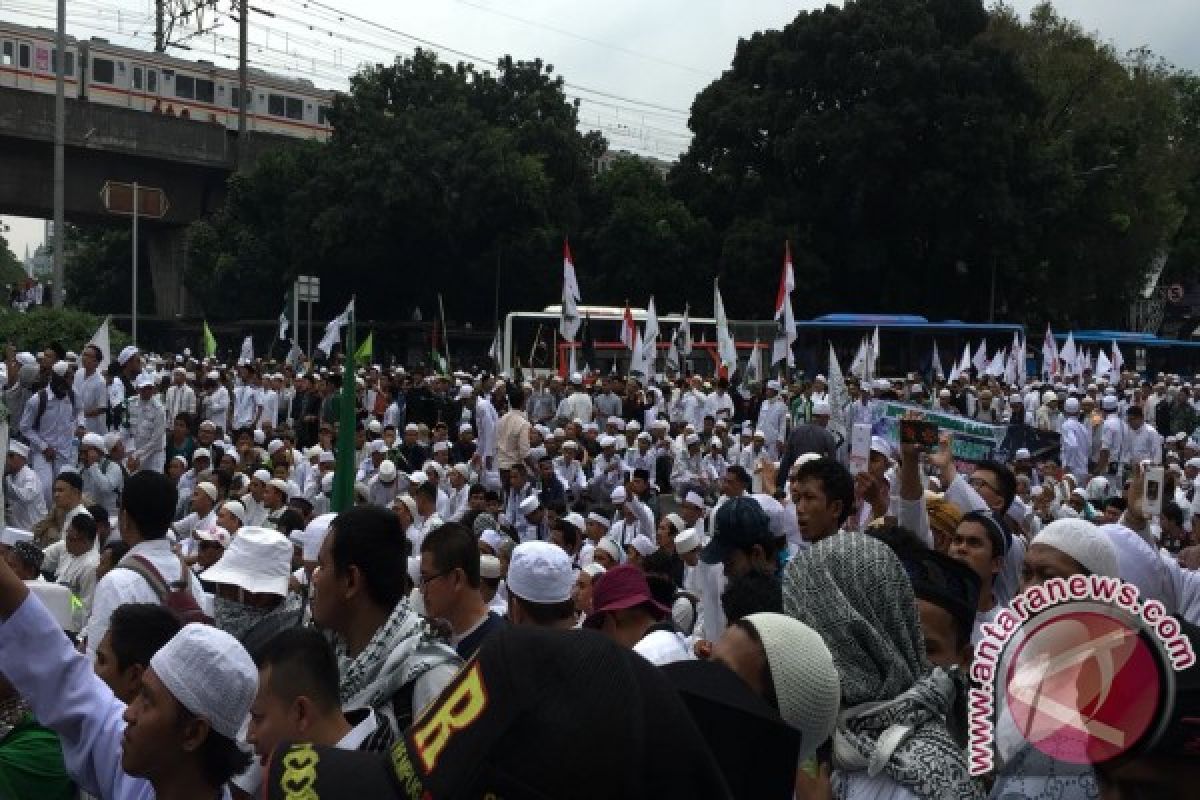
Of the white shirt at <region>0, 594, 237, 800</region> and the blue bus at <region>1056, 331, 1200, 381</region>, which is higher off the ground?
the white shirt at <region>0, 594, 237, 800</region>

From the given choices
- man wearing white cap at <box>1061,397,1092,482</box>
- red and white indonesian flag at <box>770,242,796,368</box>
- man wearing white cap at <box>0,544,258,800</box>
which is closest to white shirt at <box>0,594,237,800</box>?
man wearing white cap at <box>0,544,258,800</box>

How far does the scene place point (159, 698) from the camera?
2.77 metres

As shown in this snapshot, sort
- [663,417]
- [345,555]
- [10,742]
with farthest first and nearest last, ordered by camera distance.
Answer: [663,417], [345,555], [10,742]

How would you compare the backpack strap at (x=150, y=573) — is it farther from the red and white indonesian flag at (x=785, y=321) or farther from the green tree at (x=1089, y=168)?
the green tree at (x=1089, y=168)

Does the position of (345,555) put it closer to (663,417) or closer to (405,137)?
(663,417)

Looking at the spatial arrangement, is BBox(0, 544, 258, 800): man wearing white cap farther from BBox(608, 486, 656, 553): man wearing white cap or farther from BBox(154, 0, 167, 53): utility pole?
BBox(154, 0, 167, 53): utility pole

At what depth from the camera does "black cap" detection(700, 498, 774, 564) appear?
16.7ft

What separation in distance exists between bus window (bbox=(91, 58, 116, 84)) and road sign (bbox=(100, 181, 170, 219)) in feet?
14.4

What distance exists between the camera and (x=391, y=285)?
133 feet

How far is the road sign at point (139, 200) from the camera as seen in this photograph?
34.1 m

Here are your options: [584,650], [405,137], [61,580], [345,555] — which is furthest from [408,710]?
[405,137]

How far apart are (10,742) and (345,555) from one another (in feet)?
2.74

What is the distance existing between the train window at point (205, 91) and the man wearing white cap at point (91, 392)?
30.7 metres

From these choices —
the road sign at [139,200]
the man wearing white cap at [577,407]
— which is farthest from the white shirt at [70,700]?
the road sign at [139,200]
